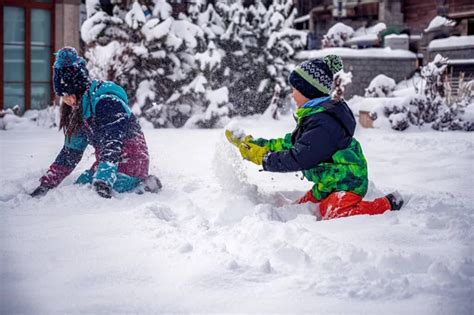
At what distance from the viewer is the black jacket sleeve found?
10.4 ft

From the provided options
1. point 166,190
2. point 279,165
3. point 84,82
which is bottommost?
point 166,190

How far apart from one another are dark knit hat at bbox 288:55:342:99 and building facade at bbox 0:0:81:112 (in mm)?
8147

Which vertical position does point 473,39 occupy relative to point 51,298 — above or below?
above

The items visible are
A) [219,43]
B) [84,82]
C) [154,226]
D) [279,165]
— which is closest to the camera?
[154,226]

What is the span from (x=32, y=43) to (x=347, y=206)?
29.1 feet

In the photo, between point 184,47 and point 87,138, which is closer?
point 87,138

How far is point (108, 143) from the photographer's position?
11.5ft

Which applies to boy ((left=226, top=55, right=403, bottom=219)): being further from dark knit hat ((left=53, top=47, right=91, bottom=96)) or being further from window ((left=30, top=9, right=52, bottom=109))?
window ((left=30, top=9, right=52, bottom=109))

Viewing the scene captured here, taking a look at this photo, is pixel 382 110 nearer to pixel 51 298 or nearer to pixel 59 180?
pixel 59 180

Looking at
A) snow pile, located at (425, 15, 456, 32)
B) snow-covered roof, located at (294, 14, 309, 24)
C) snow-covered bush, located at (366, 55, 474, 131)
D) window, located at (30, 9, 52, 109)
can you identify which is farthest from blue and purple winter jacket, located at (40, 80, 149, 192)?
snow-covered roof, located at (294, 14, 309, 24)

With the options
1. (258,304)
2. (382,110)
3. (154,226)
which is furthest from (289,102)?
(258,304)

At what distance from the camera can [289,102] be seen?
12859mm

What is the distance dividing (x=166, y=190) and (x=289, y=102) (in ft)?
30.2

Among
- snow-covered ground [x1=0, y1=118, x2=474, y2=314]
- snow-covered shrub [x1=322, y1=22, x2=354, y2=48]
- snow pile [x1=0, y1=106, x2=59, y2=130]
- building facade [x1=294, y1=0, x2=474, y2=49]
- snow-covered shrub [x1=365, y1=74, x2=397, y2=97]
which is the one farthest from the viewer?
building facade [x1=294, y1=0, x2=474, y2=49]
